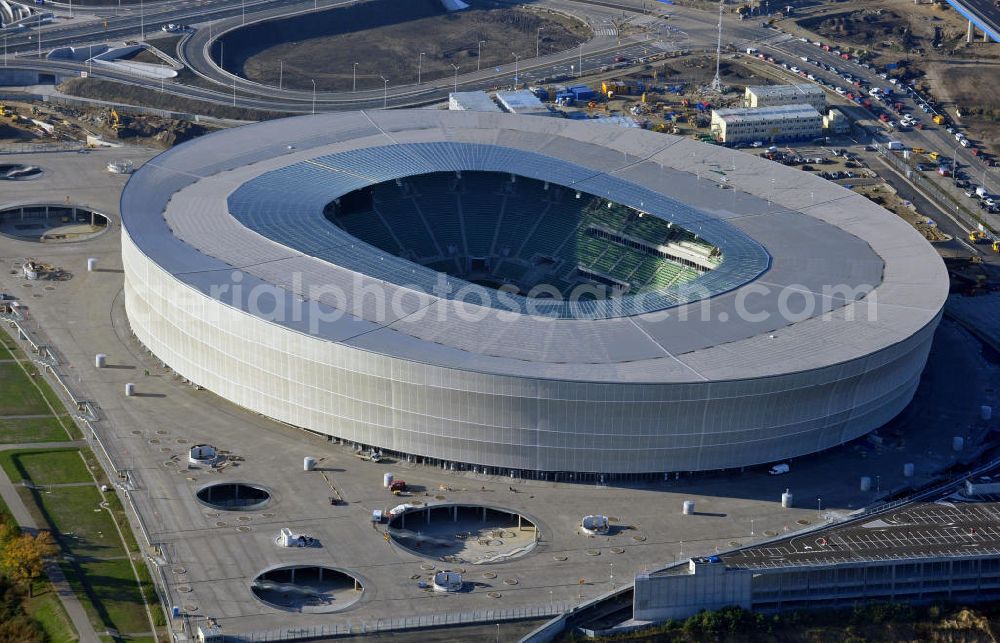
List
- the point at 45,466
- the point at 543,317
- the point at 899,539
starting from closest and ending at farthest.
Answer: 1. the point at 899,539
2. the point at 45,466
3. the point at 543,317

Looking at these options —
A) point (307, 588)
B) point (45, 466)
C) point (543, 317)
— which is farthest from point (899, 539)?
point (45, 466)

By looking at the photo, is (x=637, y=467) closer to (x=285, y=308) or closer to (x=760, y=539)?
(x=760, y=539)

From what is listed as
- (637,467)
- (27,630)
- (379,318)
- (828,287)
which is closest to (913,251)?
(828,287)

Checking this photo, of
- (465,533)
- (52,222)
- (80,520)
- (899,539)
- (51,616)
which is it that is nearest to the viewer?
(51,616)

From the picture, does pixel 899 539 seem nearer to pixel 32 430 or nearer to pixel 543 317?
pixel 543 317

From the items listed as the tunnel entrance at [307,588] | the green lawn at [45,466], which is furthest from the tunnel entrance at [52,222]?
the tunnel entrance at [307,588]

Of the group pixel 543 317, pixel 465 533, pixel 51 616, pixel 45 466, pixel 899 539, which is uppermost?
pixel 543 317
